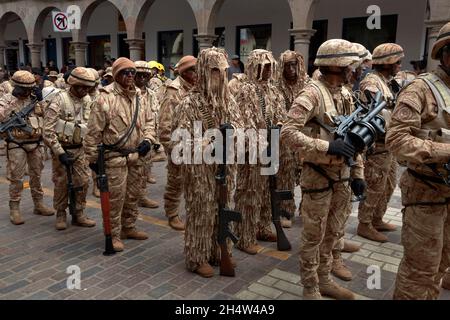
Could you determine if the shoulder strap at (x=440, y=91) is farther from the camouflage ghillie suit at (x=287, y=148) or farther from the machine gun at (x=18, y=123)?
the machine gun at (x=18, y=123)

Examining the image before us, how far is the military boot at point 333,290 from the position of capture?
12.0 ft

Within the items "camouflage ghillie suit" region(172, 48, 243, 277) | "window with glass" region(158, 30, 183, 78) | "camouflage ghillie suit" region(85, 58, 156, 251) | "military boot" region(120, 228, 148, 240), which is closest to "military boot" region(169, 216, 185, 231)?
"military boot" region(120, 228, 148, 240)

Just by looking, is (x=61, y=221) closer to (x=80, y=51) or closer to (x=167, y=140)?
(x=167, y=140)

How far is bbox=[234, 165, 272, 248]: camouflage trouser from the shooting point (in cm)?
464

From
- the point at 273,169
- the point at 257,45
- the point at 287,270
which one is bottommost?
the point at 287,270

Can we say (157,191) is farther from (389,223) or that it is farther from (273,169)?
Answer: (389,223)

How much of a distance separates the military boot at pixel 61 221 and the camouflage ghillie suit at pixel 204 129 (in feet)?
7.15

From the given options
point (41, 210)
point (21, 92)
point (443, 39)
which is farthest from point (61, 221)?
point (443, 39)

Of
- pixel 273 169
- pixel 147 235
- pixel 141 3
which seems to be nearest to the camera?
pixel 273 169

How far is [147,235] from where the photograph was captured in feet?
17.1

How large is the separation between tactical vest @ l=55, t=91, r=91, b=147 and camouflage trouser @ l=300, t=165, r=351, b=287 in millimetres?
3161

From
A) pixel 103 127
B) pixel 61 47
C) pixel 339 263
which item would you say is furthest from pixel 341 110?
pixel 61 47

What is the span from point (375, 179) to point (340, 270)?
1389 millimetres
